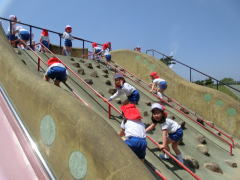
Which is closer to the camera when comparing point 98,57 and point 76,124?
point 76,124

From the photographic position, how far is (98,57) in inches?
528

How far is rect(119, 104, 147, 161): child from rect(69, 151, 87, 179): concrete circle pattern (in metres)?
1.10

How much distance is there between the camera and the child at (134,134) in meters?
4.14

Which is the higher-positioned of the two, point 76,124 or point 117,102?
point 76,124

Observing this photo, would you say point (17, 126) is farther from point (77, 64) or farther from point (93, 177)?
point (77, 64)

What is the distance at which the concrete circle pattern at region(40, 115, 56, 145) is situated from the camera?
3.49 meters

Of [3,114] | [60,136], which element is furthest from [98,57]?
[60,136]

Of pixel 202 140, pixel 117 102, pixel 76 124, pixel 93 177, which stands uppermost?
Result: pixel 76 124

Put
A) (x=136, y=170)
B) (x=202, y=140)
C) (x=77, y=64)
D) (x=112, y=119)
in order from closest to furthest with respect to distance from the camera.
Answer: (x=136, y=170), (x=112, y=119), (x=202, y=140), (x=77, y=64)

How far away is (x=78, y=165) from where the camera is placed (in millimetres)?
3090

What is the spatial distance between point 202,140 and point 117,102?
2243mm

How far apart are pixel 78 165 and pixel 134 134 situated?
131 cm

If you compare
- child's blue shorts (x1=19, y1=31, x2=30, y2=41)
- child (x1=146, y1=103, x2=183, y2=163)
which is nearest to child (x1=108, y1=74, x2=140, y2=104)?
child (x1=146, y1=103, x2=183, y2=163)

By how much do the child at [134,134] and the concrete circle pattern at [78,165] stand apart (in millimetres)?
1100
